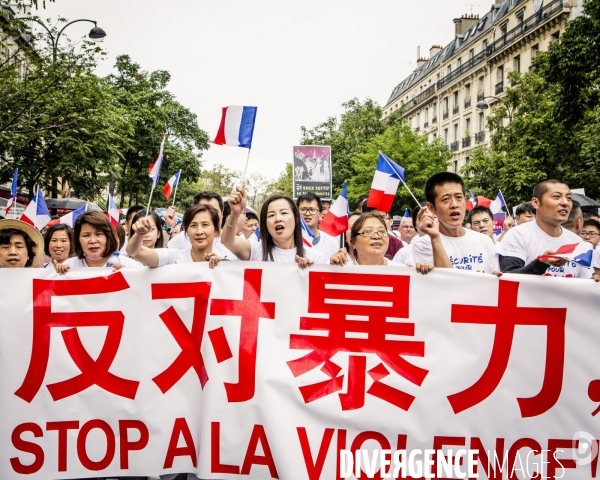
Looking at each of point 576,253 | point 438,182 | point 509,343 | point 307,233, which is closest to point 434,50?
point 307,233

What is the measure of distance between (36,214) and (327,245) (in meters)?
3.44

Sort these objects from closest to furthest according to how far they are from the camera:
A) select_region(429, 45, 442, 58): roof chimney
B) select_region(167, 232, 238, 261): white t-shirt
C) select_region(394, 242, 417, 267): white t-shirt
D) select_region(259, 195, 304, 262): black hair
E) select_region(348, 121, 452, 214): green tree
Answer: select_region(259, 195, 304, 262): black hair, select_region(167, 232, 238, 261): white t-shirt, select_region(394, 242, 417, 267): white t-shirt, select_region(348, 121, 452, 214): green tree, select_region(429, 45, 442, 58): roof chimney

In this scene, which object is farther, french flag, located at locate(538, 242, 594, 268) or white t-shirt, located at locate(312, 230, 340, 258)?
white t-shirt, located at locate(312, 230, 340, 258)

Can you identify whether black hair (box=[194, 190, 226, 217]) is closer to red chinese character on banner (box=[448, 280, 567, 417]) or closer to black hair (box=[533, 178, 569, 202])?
black hair (box=[533, 178, 569, 202])

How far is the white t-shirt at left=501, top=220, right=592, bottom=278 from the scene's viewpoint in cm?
376

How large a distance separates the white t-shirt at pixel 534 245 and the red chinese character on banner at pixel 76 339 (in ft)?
7.84

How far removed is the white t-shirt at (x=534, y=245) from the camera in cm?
376

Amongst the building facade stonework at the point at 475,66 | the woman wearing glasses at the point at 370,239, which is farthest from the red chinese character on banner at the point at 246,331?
the building facade stonework at the point at 475,66

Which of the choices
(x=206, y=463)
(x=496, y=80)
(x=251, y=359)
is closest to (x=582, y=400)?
(x=251, y=359)

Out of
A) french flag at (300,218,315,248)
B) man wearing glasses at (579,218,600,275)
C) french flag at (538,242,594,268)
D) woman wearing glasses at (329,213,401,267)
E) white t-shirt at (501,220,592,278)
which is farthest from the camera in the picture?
man wearing glasses at (579,218,600,275)

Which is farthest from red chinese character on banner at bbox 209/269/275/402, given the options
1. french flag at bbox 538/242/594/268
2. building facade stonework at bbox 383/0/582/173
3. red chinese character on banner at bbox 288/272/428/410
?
building facade stonework at bbox 383/0/582/173

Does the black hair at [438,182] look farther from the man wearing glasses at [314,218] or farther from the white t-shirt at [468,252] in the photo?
the man wearing glasses at [314,218]

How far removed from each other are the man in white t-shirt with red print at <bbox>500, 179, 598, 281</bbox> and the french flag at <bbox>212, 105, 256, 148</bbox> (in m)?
1.83

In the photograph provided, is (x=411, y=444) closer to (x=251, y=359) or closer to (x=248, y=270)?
(x=251, y=359)
